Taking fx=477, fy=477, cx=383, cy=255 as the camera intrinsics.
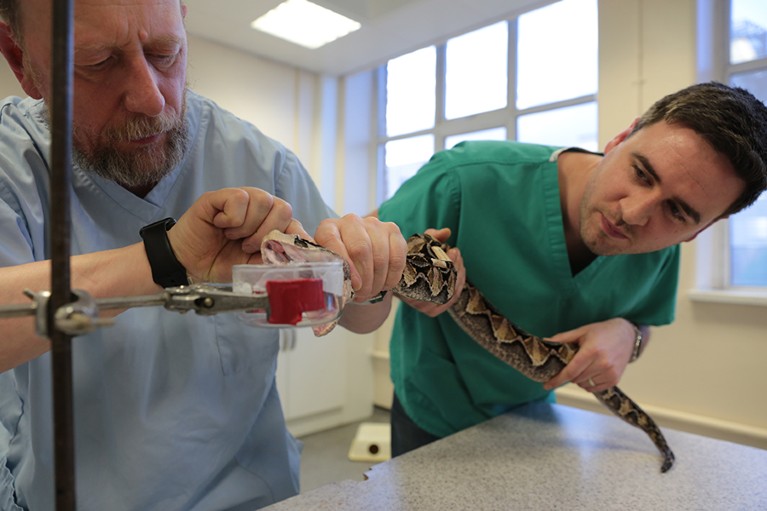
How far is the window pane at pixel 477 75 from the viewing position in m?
3.34

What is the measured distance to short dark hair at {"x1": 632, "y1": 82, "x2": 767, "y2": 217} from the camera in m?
0.94

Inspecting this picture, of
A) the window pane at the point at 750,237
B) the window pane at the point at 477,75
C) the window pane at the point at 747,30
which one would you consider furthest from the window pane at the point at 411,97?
the window pane at the point at 750,237

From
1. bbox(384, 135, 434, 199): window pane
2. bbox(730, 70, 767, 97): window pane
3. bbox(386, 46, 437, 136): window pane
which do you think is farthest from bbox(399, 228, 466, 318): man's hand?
bbox(384, 135, 434, 199): window pane

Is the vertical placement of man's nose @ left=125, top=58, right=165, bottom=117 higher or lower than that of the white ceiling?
lower

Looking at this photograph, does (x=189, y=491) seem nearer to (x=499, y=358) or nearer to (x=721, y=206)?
(x=499, y=358)

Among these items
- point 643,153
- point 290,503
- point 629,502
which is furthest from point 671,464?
point 290,503

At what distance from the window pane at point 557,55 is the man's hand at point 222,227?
2.73 metres

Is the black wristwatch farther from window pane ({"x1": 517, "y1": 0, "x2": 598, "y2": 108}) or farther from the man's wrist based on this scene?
window pane ({"x1": 517, "y1": 0, "x2": 598, "y2": 108})

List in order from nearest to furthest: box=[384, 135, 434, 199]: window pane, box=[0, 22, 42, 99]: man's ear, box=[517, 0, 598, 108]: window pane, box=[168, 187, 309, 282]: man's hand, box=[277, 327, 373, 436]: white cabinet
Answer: box=[168, 187, 309, 282]: man's hand → box=[0, 22, 42, 99]: man's ear → box=[517, 0, 598, 108]: window pane → box=[277, 327, 373, 436]: white cabinet → box=[384, 135, 434, 199]: window pane

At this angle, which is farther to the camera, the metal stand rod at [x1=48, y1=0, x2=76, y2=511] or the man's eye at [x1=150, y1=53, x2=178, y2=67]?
the man's eye at [x1=150, y1=53, x2=178, y2=67]

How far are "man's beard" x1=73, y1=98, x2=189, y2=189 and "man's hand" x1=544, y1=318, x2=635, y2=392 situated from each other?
37.8 inches

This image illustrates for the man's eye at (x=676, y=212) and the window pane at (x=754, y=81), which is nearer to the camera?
the man's eye at (x=676, y=212)

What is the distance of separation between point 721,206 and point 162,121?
112 centimetres

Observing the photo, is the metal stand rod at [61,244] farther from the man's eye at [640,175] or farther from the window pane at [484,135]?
the window pane at [484,135]
